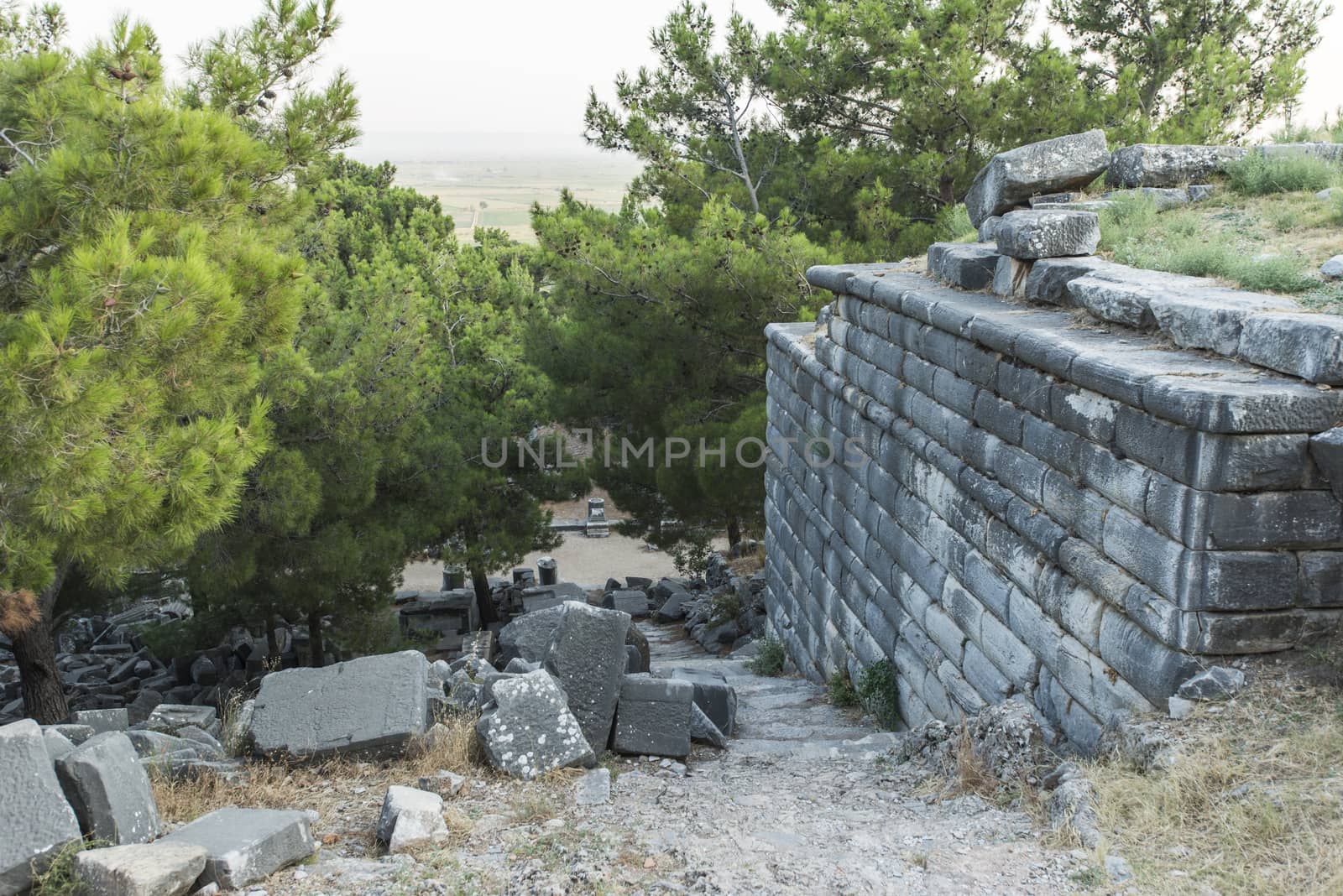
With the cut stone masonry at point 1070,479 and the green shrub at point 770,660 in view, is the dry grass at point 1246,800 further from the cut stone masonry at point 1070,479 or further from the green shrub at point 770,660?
the green shrub at point 770,660

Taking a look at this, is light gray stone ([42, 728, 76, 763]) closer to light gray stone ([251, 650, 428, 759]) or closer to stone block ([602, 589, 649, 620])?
light gray stone ([251, 650, 428, 759])

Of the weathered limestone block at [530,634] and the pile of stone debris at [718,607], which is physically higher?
the weathered limestone block at [530,634]

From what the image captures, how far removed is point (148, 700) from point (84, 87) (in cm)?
708

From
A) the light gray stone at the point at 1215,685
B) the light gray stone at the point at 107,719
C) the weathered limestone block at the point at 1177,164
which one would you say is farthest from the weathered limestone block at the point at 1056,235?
the light gray stone at the point at 107,719

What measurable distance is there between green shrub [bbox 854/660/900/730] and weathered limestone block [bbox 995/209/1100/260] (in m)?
2.72

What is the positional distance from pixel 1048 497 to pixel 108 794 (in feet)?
13.2

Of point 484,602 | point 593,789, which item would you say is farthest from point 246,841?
point 484,602

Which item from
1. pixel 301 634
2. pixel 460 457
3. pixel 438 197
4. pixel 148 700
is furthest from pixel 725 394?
pixel 438 197

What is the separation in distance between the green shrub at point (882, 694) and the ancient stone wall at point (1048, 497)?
9cm

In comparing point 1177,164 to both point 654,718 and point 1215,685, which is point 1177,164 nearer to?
point 1215,685

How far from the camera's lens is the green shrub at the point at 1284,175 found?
6.94 m

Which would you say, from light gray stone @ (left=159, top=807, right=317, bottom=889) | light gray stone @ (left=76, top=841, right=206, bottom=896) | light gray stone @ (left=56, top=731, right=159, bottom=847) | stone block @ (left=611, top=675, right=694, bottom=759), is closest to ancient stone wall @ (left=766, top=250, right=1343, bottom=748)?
stone block @ (left=611, top=675, right=694, bottom=759)

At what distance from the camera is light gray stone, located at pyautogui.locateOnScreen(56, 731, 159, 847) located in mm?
4074

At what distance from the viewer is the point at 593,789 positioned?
4934mm
